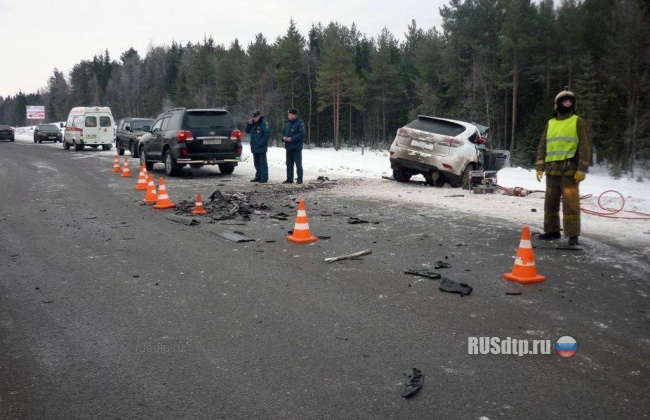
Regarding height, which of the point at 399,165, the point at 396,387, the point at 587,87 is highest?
the point at 587,87

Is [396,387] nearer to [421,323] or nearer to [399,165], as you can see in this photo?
[421,323]

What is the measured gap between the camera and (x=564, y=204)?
23.5 ft

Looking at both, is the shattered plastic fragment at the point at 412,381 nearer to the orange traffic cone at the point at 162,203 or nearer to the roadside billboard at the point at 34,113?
the orange traffic cone at the point at 162,203

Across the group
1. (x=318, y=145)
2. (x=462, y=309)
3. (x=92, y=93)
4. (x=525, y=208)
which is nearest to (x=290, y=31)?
(x=318, y=145)

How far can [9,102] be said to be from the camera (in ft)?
616

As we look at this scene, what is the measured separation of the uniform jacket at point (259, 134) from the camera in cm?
1470

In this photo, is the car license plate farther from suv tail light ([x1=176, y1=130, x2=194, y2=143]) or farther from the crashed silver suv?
suv tail light ([x1=176, y1=130, x2=194, y2=143])

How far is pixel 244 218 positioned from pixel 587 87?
35.4m

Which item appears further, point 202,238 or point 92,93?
point 92,93

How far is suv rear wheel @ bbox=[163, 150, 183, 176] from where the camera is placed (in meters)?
15.9

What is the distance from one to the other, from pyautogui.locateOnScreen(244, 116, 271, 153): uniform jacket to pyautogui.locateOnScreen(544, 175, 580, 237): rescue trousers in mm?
8838

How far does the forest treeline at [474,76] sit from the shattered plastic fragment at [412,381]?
102 feet

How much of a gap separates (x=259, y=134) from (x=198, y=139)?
→ 79.3 inches

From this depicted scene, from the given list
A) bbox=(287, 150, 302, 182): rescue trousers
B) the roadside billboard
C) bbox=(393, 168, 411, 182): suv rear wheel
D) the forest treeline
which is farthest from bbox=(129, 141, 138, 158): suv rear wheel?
the roadside billboard
